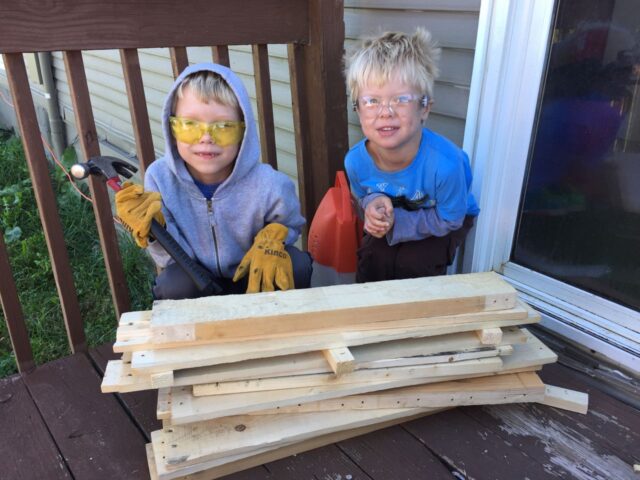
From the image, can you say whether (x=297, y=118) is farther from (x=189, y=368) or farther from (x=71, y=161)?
(x=71, y=161)

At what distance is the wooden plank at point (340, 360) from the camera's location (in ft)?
5.32

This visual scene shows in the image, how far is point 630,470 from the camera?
5.52 ft

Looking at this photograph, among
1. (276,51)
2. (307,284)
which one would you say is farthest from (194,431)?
(276,51)

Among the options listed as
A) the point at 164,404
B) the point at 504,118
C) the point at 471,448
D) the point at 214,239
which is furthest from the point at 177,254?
the point at 504,118

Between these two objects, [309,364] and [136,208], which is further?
[136,208]

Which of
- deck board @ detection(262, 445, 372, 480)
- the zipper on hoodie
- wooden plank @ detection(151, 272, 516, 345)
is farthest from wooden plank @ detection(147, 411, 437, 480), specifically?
the zipper on hoodie

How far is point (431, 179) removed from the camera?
2.15 m

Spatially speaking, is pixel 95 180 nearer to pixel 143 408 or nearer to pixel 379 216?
pixel 143 408

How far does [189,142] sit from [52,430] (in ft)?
3.59

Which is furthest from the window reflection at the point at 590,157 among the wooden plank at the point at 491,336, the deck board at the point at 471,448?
the deck board at the point at 471,448

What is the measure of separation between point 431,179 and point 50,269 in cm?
331

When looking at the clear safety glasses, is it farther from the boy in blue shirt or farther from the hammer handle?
the hammer handle

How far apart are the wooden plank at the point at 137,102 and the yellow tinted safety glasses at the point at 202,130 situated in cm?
28

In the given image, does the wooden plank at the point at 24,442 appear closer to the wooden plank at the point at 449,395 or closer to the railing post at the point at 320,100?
the wooden plank at the point at 449,395
